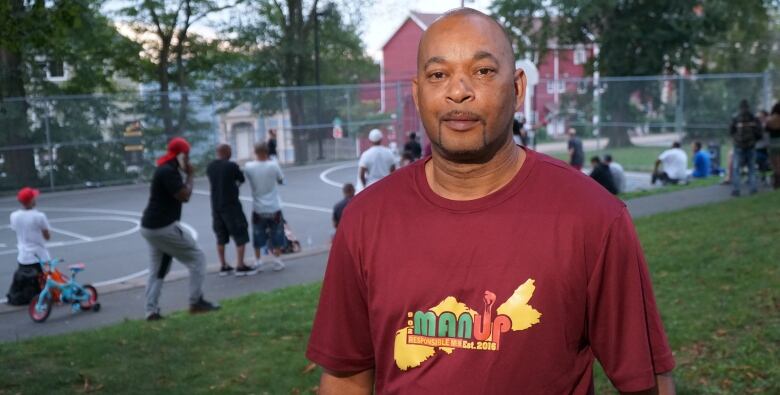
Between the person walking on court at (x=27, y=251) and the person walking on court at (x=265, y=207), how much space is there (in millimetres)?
3029

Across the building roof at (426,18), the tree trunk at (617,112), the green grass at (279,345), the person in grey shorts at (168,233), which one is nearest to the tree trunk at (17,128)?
the building roof at (426,18)

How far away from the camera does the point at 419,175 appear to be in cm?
225

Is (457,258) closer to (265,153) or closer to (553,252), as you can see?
(553,252)

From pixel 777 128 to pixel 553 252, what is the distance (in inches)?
658

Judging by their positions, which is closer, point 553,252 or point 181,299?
point 553,252

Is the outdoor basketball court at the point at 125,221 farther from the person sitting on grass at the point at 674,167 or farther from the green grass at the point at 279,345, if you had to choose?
the green grass at the point at 279,345

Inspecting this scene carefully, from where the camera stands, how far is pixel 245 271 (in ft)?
39.4

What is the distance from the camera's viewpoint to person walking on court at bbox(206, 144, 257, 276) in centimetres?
1187

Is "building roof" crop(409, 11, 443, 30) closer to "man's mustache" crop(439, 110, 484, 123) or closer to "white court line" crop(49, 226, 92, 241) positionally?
"man's mustache" crop(439, 110, 484, 123)

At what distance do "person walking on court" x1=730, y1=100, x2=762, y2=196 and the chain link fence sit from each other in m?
7.70

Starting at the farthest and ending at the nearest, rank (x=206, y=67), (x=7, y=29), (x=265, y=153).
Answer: (x=206, y=67) → (x=265, y=153) → (x=7, y=29)

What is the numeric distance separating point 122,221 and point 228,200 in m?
8.18

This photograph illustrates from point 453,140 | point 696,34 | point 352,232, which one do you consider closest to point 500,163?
point 453,140

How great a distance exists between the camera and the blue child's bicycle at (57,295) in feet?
31.8
